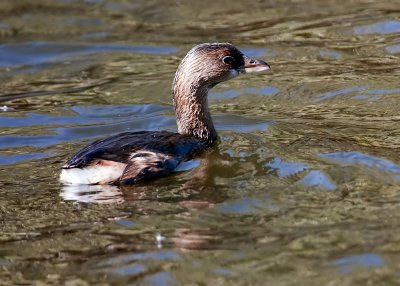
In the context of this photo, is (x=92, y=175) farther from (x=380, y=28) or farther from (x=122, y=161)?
(x=380, y=28)

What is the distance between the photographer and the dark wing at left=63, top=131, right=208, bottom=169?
23.5 feet

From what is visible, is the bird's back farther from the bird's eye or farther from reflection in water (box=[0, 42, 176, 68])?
reflection in water (box=[0, 42, 176, 68])

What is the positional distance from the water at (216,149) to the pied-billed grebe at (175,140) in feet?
0.39

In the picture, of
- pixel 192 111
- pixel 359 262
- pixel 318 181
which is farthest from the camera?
pixel 192 111

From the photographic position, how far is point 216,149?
816 cm

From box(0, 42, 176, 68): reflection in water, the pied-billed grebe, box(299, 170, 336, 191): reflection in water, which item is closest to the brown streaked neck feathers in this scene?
the pied-billed grebe

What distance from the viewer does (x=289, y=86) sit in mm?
9953

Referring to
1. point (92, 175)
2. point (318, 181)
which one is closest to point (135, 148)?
point (92, 175)

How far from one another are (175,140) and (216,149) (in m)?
0.45

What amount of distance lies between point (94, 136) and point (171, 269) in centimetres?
343

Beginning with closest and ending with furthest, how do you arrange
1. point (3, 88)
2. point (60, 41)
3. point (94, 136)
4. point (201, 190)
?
1. point (201, 190)
2. point (94, 136)
3. point (3, 88)
4. point (60, 41)

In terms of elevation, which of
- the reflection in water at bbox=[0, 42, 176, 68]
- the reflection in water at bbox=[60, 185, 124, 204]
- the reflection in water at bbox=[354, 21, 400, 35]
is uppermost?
the reflection in water at bbox=[0, 42, 176, 68]

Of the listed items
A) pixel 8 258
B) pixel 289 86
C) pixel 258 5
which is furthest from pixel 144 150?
pixel 258 5

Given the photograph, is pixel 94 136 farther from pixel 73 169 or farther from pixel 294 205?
pixel 294 205
